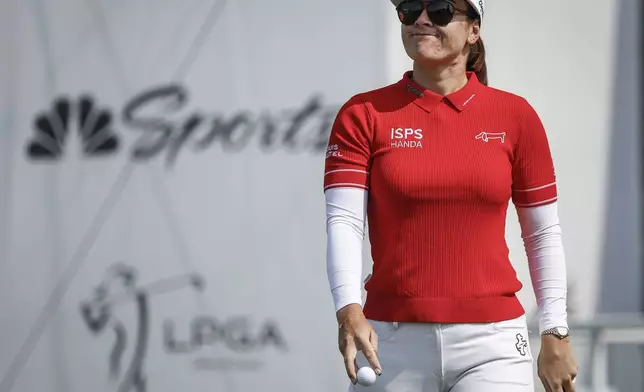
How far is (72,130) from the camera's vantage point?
6102 millimetres

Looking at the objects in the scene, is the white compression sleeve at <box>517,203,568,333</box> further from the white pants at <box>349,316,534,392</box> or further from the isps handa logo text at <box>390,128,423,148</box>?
the isps handa logo text at <box>390,128,423,148</box>

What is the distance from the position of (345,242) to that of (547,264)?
0.49m

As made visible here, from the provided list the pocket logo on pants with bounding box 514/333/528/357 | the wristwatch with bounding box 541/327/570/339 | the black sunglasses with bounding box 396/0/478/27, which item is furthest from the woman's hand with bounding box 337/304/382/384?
the black sunglasses with bounding box 396/0/478/27

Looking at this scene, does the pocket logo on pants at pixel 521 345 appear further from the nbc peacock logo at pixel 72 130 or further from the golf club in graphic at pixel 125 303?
the nbc peacock logo at pixel 72 130

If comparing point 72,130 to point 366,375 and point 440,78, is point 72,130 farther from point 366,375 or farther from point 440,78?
point 366,375

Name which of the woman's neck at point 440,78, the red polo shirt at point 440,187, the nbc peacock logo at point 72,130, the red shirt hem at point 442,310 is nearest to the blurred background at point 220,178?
the nbc peacock logo at point 72,130

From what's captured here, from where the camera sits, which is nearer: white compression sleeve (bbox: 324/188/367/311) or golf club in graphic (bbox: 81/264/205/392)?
white compression sleeve (bbox: 324/188/367/311)

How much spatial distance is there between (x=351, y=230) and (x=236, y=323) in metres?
3.06

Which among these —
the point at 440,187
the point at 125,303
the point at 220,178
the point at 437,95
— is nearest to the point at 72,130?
the point at 220,178

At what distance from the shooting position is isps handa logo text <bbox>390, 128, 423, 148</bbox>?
2.76 m

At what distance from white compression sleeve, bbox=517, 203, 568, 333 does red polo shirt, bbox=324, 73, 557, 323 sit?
0.12 feet

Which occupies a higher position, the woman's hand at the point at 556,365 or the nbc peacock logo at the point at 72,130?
the nbc peacock logo at the point at 72,130

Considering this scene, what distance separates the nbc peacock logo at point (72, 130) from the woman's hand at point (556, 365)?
361cm

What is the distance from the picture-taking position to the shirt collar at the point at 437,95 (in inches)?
112
